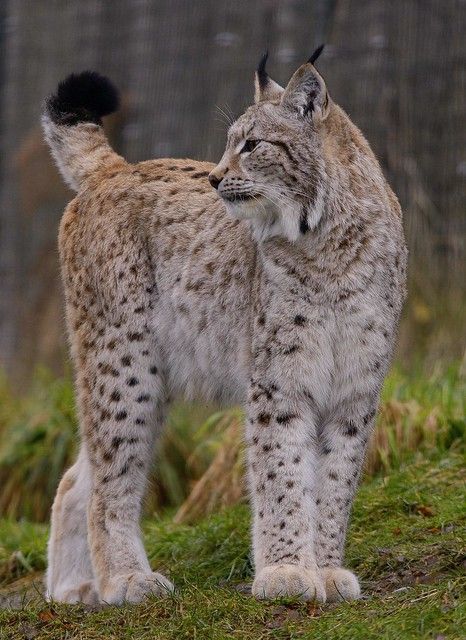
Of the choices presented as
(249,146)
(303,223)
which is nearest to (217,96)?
(249,146)

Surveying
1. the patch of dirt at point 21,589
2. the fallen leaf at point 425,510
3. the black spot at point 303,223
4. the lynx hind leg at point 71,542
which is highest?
the black spot at point 303,223

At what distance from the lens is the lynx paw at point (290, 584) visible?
4793mm

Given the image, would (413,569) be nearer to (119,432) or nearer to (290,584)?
(290,584)

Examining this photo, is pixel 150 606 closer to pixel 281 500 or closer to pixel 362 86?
pixel 281 500

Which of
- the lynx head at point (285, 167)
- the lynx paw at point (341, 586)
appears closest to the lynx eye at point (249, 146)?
the lynx head at point (285, 167)

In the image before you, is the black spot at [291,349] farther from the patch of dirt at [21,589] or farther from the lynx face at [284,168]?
the patch of dirt at [21,589]

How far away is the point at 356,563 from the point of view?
217 inches

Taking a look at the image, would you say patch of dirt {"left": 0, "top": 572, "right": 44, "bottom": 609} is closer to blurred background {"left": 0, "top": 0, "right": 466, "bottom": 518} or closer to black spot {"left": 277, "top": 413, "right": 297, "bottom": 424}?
blurred background {"left": 0, "top": 0, "right": 466, "bottom": 518}

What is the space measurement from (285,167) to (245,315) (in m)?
0.67

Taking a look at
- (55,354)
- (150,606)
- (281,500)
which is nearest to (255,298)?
(281,500)

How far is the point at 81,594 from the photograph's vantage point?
5879 millimetres

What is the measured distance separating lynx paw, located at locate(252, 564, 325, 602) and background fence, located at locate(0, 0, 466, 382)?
3.46m

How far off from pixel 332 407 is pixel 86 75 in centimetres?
209

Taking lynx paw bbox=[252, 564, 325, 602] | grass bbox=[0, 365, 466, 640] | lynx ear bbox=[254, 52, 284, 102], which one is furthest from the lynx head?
grass bbox=[0, 365, 466, 640]
